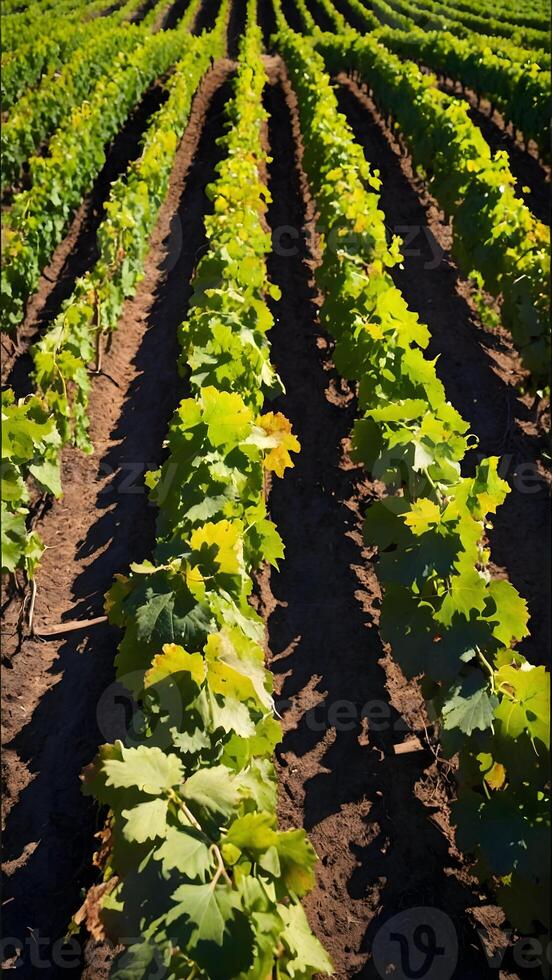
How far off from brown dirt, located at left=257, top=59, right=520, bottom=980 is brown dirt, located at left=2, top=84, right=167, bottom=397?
3655 mm

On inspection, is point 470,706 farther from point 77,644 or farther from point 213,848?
point 77,644

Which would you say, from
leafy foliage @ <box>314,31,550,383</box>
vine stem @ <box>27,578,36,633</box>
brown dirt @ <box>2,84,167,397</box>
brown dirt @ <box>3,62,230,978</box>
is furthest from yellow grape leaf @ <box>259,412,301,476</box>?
brown dirt @ <box>2,84,167,397</box>

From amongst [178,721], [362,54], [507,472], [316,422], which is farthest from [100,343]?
[362,54]

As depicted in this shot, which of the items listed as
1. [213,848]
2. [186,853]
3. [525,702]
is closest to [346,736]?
[525,702]

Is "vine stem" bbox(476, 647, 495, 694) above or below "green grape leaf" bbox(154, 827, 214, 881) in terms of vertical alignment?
below

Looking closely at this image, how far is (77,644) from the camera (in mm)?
5594

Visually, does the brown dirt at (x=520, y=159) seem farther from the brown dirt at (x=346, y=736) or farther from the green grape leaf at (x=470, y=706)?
the green grape leaf at (x=470, y=706)

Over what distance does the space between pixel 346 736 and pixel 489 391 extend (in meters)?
4.77

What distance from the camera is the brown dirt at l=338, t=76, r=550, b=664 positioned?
21.2ft

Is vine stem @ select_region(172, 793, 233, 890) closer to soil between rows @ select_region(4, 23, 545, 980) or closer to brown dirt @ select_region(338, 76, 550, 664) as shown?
soil between rows @ select_region(4, 23, 545, 980)

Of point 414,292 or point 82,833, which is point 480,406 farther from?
point 82,833

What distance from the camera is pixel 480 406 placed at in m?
8.14

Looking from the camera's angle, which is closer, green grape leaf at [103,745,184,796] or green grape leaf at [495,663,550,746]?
green grape leaf at [103,745,184,796]

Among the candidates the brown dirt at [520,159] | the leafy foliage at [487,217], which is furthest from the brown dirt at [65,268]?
the brown dirt at [520,159]
